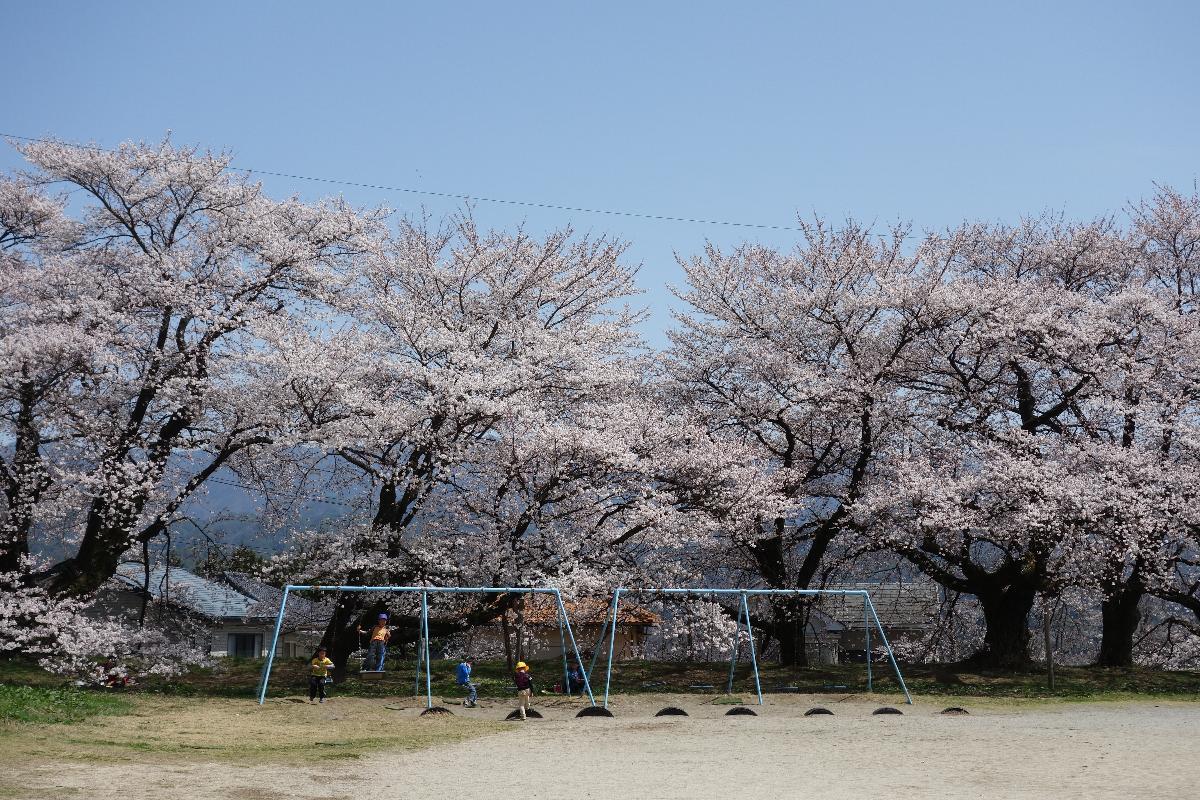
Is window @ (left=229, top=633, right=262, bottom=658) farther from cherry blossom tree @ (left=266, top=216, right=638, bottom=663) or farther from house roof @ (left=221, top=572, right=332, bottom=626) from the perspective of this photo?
cherry blossom tree @ (left=266, top=216, right=638, bottom=663)

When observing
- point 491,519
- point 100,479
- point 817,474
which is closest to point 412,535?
point 491,519

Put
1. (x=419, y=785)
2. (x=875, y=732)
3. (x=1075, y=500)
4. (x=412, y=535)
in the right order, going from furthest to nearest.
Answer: (x=412, y=535) < (x=1075, y=500) < (x=875, y=732) < (x=419, y=785)

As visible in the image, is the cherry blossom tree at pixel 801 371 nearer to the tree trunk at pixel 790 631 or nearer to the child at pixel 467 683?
the tree trunk at pixel 790 631

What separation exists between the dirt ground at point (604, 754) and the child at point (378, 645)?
70.7 inches

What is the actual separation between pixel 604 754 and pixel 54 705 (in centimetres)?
858

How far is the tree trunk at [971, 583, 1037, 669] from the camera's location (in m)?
25.7

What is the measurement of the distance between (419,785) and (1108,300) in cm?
2312

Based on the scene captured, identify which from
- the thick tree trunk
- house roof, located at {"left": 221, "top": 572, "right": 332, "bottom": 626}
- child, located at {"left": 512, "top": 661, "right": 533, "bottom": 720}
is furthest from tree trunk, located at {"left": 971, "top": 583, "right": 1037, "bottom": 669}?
house roof, located at {"left": 221, "top": 572, "right": 332, "bottom": 626}

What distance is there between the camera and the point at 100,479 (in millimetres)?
20766

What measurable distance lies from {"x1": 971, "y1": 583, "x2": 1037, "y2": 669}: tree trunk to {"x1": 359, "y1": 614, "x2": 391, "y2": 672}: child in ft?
47.3

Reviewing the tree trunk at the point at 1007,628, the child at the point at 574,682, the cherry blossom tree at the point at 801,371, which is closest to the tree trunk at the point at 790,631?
the cherry blossom tree at the point at 801,371

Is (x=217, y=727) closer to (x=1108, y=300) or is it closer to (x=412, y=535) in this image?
(x=412, y=535)

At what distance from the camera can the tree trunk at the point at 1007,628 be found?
25719 millimetres

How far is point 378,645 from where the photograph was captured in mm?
20906
